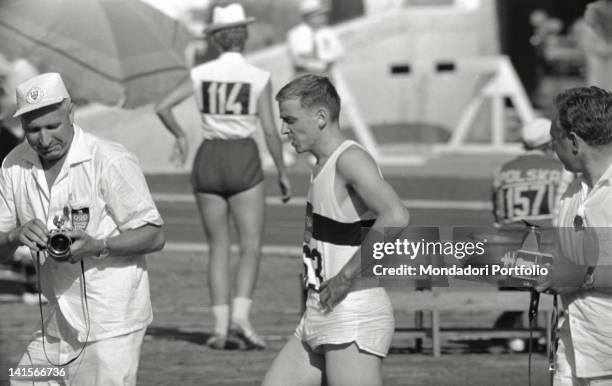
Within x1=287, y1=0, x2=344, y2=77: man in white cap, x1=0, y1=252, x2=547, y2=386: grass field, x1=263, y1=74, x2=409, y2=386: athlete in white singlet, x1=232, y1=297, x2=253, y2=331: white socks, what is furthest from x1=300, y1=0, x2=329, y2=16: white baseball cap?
x1=263, y1=74, x2=409, y2=386: athlete in white singlet

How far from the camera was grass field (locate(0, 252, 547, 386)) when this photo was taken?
371 inches

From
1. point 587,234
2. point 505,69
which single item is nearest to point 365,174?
point 587,234

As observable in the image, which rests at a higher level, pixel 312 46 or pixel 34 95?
pixel 34 95

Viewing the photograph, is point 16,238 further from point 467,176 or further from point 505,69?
point 505,69

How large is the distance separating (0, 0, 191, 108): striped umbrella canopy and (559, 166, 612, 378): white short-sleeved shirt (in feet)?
17.8

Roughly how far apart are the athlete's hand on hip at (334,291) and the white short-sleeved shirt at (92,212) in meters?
0.77

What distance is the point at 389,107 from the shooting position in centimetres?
3000

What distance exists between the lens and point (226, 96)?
33.5 feet

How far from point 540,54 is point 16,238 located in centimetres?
3530

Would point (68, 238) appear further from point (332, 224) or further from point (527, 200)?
point (527, 200)

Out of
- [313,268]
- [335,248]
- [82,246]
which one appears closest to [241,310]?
[313,268]

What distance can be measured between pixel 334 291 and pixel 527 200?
438 centimetres

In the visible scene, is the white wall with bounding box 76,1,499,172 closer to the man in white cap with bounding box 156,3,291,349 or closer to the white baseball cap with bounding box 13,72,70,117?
the man in white cap with bounding box 156,3,291,349

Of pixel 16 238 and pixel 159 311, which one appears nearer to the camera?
pixel 16 238
